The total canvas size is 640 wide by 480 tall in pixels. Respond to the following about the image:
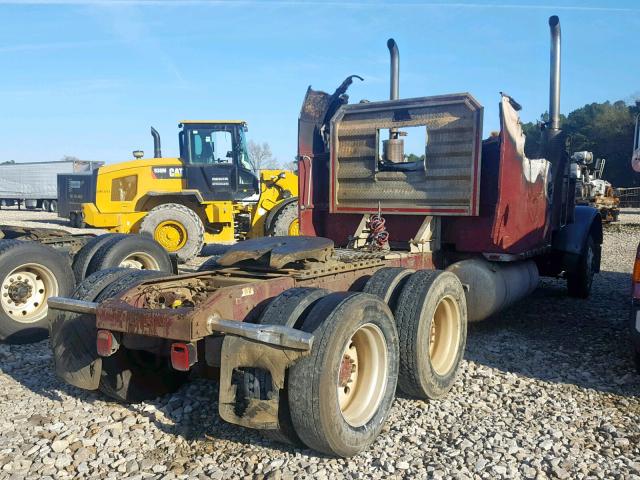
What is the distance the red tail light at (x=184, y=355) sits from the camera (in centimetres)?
344

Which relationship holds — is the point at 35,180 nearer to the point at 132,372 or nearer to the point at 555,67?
the point at 555,67

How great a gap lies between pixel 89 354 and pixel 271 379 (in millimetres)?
1593

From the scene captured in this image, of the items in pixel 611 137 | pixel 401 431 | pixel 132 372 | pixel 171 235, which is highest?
pixel 611 137

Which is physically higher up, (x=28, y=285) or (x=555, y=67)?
(x=555, y=67)

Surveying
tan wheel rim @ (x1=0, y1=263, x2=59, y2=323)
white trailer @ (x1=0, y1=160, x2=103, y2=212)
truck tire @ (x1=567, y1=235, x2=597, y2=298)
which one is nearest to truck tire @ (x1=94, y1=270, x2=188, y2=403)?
tan wheel rim @ (x1=0, y1=263, x2=59, y2=323)

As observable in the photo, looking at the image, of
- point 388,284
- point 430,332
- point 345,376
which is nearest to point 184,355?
point 345,376

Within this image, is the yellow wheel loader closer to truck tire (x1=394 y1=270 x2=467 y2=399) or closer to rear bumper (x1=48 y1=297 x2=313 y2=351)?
truck tire (x1=394 y1=270 x2=467 y2=399)

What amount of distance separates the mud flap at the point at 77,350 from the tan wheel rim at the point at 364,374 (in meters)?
1.79

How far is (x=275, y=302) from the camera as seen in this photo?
3787 mm

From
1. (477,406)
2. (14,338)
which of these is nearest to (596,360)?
(477,406)

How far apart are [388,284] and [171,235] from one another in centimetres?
885

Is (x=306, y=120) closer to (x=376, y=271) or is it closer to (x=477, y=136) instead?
(x=477, y=136)

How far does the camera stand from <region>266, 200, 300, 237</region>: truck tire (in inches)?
499

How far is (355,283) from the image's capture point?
503cm
